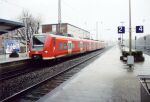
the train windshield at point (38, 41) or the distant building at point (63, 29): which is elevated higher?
the distant building at point (63, 29)

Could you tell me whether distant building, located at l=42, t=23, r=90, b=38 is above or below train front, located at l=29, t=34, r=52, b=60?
above

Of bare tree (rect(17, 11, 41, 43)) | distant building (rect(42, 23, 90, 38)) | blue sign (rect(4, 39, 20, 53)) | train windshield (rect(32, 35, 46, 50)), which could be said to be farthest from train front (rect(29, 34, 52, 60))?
distant building (rect(42, 23, 90, 38))

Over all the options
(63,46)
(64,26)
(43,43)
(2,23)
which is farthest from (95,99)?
(64,26)

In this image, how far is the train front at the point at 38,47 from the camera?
1969cm

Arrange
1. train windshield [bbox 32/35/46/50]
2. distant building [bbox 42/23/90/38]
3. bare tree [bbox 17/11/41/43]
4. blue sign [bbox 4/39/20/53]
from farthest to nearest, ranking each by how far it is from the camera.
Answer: distant building [bbox 42/23/90/38] < bare tree [bbox 17/11/41/43] < blue sign [bbox 4/39/20/53] < train windshield [bbox 32/35/46/50]

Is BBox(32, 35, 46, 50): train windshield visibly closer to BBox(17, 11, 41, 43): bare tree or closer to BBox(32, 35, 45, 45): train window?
BBox(32, 35, 45, 45): train window

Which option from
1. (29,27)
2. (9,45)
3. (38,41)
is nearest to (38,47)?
(38,41)

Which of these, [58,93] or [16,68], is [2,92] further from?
[16,68]

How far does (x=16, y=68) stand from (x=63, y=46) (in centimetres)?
599

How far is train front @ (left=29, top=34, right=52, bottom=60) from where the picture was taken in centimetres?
1969

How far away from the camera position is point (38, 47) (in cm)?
2014

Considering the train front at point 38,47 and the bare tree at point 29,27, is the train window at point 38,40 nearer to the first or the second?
the train front at point 38,47

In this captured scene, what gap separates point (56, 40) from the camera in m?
21.3

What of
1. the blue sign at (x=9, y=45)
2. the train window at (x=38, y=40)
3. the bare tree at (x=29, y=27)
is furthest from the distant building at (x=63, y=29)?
the train window at (x=38, y=40)
